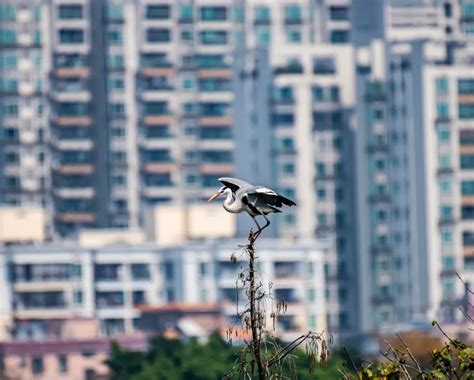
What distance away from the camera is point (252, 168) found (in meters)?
127

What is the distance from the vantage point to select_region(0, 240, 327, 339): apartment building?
117062 mm

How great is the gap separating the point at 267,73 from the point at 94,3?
14863 millimetres

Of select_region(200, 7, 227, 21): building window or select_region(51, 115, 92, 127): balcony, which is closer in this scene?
select_region(51, 115, 92, 127): balcony

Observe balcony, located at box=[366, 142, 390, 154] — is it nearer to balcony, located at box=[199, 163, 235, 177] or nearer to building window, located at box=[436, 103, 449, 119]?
building window, located at box=[436, 103, 449, 119]

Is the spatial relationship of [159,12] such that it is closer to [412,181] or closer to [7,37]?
[7,37]

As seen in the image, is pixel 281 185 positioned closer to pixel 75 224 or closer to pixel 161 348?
pixel 75 224

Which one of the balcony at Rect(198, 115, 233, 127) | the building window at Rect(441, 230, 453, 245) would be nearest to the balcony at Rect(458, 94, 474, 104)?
the building window at Rect(441, 230, 453, 245)

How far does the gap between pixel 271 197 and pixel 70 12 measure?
382ft

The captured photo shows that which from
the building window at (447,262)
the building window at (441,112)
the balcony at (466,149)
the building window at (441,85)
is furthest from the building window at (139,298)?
the building window at (441,85)

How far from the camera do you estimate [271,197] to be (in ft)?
66.4

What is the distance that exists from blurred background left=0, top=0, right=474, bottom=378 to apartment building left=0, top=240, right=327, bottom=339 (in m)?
0.10

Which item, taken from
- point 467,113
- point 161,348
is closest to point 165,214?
point 467,113

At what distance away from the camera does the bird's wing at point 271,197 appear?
20.1m

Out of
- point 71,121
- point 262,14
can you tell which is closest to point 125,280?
point 71,121
